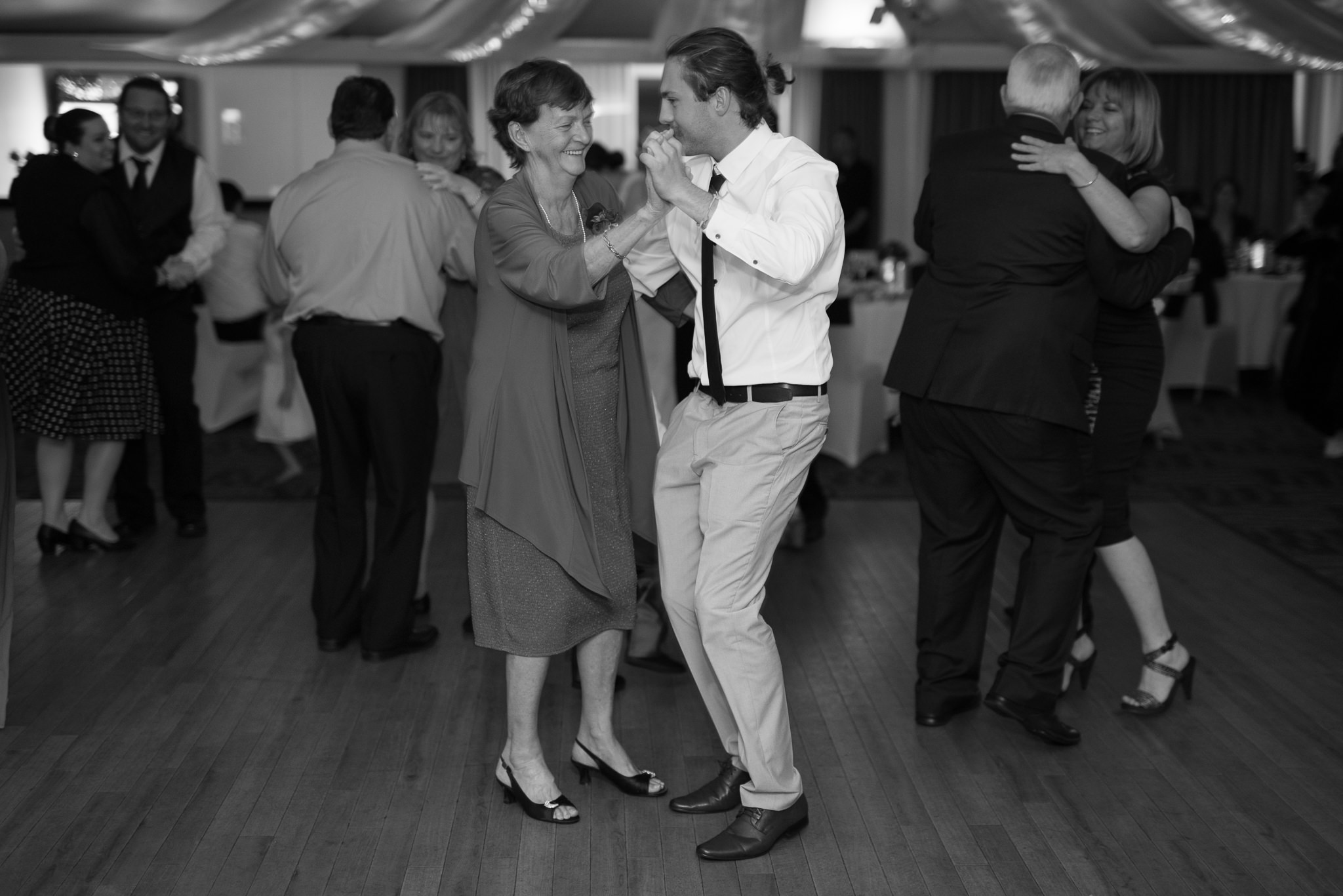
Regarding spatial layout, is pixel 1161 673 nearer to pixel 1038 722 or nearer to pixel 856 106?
pixel 1038 722

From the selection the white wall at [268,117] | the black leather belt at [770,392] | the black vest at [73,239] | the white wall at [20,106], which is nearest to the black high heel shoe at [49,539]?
the black vest at [73,239]

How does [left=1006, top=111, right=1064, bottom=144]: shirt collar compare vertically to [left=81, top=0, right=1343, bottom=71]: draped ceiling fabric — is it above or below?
below

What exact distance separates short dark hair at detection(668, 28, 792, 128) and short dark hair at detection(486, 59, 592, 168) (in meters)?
0.25

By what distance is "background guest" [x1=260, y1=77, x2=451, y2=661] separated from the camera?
3.57m

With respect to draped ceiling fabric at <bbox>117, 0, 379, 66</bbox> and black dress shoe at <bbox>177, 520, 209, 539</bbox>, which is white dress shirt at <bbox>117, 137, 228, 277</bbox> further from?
draped ceiling fabric at <bbox>117, 0, 379, 66</bbox>

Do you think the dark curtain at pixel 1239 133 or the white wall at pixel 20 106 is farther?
the dark curtain at pixel 1239 133

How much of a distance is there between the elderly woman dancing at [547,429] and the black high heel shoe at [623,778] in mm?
152

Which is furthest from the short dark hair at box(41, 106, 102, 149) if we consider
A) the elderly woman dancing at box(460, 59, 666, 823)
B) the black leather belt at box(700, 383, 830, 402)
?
the black leather belt at box(700, 383, 830, 402)

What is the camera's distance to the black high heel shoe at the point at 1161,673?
11.0 feet

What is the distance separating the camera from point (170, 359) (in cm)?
504

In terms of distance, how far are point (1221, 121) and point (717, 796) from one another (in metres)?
13.4

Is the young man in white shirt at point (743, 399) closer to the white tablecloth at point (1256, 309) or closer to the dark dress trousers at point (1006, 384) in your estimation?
the dark dress trousers at point (1006, 384)

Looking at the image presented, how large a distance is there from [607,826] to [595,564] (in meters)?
0.54

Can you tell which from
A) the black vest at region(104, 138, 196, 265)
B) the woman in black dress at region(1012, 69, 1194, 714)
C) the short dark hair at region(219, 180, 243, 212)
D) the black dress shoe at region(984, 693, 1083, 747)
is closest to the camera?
the black dress shoe at region(984, 693, 1083, 747)
